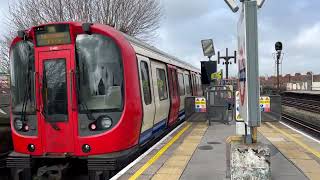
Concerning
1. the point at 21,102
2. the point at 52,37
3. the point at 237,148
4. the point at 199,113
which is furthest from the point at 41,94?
the point at 199,113

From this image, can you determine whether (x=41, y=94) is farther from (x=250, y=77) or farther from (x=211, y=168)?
(x=250, y=77)

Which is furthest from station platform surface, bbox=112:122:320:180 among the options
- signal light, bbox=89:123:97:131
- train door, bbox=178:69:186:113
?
train door, bbox=178:69:186:113

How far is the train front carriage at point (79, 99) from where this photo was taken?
7824 mm

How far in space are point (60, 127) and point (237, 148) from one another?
3.56 metres

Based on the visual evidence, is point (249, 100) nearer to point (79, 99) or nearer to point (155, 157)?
point (79, 99)

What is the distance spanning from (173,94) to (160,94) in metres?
2.40

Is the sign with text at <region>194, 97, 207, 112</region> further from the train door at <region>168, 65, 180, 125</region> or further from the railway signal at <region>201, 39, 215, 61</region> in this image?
the railway signal at <region>201, 39, 215, 61</region>

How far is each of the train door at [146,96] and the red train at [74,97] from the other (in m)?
0.67

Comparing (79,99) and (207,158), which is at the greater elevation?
(79,99)

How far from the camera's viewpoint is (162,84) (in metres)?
12.0

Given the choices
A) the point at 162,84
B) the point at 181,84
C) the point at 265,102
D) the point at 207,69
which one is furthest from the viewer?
the point at 207,69

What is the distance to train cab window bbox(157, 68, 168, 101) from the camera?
11492 millimetres

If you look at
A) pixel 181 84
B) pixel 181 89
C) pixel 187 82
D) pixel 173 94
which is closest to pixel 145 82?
pixel 173 94

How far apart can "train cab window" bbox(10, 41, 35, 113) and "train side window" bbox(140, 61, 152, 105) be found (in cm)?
232
